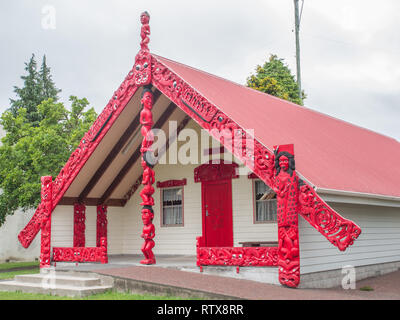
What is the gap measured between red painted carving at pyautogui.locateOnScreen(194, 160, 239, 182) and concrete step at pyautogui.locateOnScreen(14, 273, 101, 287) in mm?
4497

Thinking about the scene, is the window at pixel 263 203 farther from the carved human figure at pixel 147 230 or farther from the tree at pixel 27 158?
the tree at pixel 27 158

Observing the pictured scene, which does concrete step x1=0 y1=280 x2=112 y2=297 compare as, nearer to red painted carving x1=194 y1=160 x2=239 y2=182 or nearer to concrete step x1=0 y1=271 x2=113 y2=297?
concrete step x1=0 y1=271 x2=113 y2=297

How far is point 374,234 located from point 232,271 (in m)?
5.00

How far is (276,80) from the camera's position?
28234 millimetres

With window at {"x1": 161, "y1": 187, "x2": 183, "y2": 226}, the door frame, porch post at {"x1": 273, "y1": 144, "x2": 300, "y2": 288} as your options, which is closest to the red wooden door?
the door frame

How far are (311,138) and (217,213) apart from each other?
10.4ft

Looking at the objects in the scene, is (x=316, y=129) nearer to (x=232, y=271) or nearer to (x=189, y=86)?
(x=189, y=86)

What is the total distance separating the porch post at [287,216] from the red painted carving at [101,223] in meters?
7.06

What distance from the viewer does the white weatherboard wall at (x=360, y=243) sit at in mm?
9258

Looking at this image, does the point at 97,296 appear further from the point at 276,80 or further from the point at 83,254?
the point at 276,80

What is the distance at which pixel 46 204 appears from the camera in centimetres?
1243

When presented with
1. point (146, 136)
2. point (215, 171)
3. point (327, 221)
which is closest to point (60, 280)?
point (146, 136)

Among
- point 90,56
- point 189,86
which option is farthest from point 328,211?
point 90,56

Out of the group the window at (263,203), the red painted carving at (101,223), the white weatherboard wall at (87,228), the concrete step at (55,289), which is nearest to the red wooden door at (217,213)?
the window at (263,203)
